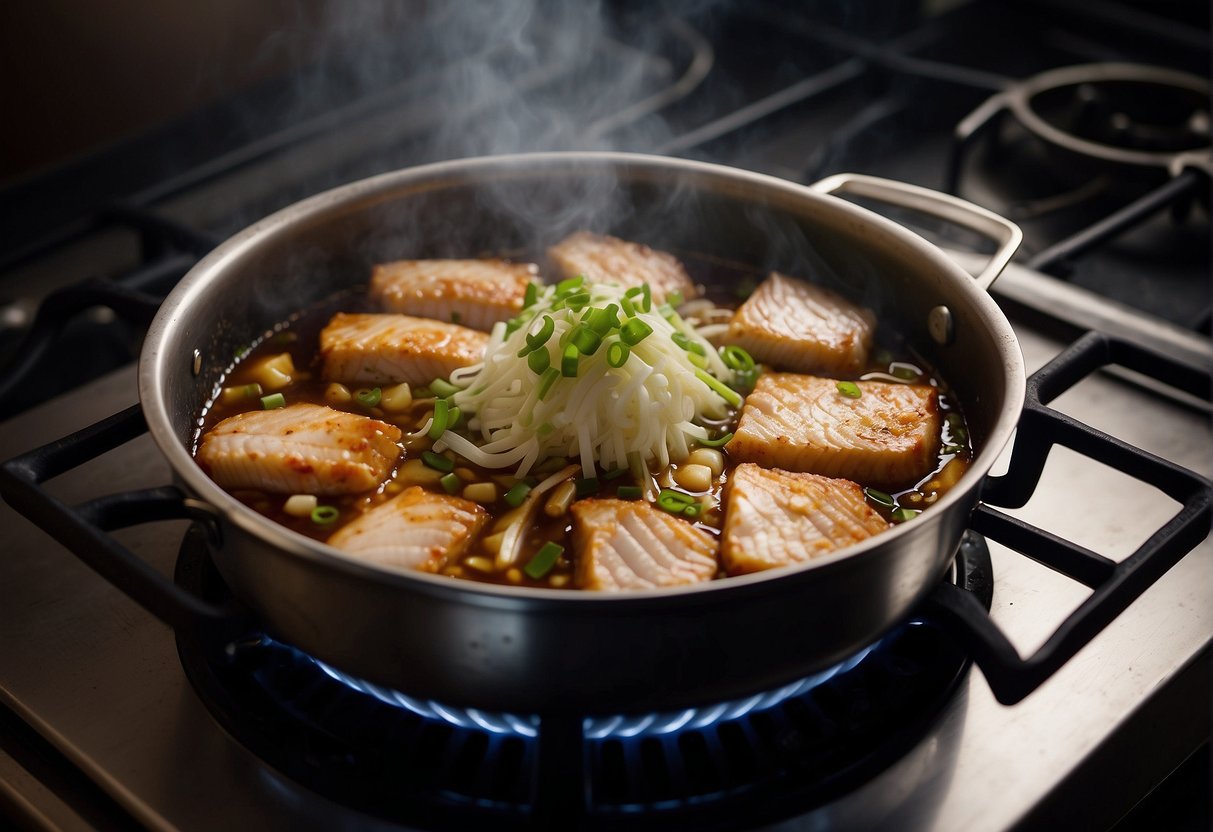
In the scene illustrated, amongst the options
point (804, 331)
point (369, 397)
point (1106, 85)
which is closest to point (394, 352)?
point (369, 397)

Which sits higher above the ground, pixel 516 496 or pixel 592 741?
pixel 516 496

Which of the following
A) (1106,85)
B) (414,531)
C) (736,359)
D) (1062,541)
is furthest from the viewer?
(1106,85)

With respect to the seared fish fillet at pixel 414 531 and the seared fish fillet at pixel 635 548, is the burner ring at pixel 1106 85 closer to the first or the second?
the seared fish fillet at pixel 635 548

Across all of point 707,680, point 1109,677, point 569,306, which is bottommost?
point 1109,677

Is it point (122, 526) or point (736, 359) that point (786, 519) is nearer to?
point (736, 359)

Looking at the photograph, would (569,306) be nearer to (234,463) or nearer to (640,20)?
(234,463)

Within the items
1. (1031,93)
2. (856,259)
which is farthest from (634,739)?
(1031,93)

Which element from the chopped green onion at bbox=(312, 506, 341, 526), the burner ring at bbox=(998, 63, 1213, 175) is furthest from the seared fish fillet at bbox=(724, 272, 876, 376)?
the burner ring at bbox=(998, 63, 1213, 175)

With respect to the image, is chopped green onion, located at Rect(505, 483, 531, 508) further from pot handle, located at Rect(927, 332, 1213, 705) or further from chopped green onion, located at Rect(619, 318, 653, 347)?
pot handle, located at Rect(927, 332, 1213, 705)
